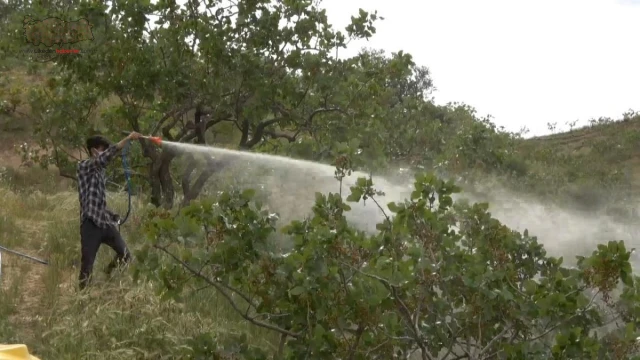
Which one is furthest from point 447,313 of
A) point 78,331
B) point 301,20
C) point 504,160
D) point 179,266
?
point 504,160

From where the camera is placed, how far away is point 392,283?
12.2 ft

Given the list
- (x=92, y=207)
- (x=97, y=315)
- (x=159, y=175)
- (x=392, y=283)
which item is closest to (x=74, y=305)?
(x=97, y=315)

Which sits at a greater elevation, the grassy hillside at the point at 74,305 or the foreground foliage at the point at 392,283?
the foreground foliage at the point at 392,283

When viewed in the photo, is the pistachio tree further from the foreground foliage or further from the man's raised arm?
the foreground foliage

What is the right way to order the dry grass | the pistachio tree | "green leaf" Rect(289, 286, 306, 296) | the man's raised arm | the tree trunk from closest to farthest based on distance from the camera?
"green leaf" Rect(289, 286, 306, 296) < the dry grass < the man's raised arm < the pistachio tree < the tree trunk

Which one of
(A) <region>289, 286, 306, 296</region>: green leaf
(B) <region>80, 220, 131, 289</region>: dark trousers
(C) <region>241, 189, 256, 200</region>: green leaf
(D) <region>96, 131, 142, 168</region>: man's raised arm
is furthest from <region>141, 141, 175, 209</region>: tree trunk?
(A) <region>289, 286, 306, 296</region>: green leaf

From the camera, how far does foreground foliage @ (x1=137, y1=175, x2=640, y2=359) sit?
12.4ft

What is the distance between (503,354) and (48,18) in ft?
22.7

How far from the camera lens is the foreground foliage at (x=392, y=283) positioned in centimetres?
379

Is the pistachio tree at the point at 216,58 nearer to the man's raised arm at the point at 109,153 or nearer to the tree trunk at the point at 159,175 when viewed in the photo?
the tree trunk at the point at 159,175

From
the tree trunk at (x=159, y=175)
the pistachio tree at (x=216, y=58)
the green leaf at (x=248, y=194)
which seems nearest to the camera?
the green leaf at (x=248, y=194)

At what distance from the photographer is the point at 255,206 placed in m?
4.06

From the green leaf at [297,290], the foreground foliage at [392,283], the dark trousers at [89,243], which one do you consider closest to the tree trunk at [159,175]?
the dark trousers at [89,243]

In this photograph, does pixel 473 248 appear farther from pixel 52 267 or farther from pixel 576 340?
pixel 52 267
